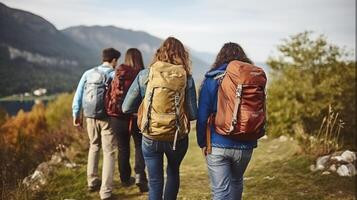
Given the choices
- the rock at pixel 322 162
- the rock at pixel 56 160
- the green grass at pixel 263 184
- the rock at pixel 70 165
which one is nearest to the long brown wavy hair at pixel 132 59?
the green grass at pixel 263 184

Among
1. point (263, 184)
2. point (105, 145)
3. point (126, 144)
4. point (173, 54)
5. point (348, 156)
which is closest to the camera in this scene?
point (173, 54)

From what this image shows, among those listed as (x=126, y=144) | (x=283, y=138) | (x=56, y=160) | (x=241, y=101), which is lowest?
(x=283, y=138)

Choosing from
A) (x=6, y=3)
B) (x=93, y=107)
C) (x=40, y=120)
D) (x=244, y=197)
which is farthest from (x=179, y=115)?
(x=40, y=120)

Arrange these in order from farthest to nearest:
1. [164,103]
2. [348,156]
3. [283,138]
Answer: [283,138], [348,156], [164,103]

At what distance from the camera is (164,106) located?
11.1ft

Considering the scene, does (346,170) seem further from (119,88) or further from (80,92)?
(80,92)

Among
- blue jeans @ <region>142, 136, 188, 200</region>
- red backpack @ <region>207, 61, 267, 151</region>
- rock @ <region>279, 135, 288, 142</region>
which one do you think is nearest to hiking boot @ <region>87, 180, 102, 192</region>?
blue jeans @ <region>142, 136, 188, 200</region>

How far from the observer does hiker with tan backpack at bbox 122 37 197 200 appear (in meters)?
3.40

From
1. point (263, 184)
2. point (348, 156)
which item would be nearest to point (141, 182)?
point (263, 184)

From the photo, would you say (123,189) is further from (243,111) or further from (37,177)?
(243,111)

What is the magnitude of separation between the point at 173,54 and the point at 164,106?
1.60ft

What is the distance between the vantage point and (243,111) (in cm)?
313

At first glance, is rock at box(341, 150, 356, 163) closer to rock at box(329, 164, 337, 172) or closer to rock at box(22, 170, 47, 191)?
rock at box(329, 164, 337, 172)

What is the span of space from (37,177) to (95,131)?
1809 mm
